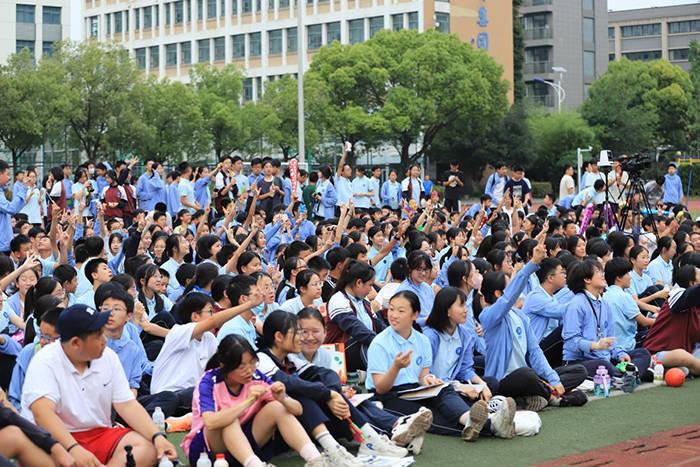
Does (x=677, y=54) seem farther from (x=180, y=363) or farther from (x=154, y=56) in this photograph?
(x=180, y=363)

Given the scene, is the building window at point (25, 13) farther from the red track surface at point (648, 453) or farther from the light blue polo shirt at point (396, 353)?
the red track surface at point (648, 453)

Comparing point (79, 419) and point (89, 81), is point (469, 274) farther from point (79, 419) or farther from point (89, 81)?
point (89, 81)

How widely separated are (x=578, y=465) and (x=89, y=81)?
32.3 m

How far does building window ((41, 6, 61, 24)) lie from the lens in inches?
2127

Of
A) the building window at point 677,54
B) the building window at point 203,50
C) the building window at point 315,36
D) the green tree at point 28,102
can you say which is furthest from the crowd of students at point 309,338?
the building window at point 677,54

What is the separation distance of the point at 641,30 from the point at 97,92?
206 feet

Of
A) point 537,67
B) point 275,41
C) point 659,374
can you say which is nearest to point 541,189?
point 275,41

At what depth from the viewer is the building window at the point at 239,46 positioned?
57.2m

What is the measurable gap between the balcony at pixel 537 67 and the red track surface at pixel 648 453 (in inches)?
2325

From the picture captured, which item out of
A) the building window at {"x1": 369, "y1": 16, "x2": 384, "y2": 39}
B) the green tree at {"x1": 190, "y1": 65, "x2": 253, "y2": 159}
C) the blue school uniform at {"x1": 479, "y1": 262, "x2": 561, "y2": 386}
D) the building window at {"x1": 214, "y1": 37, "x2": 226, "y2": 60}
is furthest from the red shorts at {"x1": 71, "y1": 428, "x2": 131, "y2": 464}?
the building window at {"x1": 214, "y1": 37, "x2": 226, "y2": 60}

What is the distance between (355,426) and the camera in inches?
251

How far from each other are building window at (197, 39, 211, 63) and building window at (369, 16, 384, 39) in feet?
41.9

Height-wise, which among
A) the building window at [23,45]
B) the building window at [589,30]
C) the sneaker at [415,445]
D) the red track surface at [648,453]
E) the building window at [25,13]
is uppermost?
the building window at [589,30]

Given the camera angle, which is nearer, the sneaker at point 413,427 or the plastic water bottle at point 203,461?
the plastic water bottle at point 203,461
